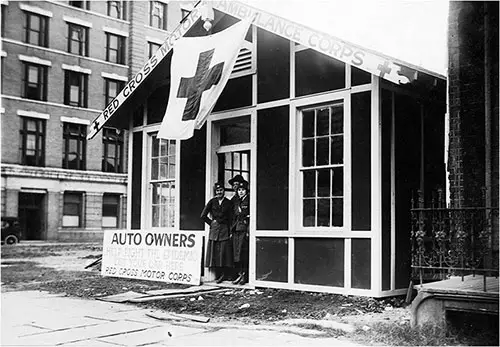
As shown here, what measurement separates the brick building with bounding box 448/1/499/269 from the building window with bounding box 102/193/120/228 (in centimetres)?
3096

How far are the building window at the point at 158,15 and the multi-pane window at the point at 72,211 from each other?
1145 cm

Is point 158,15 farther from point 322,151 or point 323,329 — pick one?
point 323,329

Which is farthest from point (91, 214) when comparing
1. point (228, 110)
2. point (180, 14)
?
point (228, 110)

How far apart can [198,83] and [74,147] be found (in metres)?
29.0

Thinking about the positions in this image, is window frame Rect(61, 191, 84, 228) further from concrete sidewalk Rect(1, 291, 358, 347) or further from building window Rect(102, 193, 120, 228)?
concrete sidewalk Rect(1, 291, 358, 347)

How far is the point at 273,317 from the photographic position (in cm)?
788

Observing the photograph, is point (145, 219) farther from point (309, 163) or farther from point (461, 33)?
point (461, 33)

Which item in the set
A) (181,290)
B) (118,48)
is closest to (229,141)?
(181,290)

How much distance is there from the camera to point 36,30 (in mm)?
35156

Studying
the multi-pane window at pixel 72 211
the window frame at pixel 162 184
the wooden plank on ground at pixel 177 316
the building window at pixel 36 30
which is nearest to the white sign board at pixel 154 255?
the window frame at pixel 162 184

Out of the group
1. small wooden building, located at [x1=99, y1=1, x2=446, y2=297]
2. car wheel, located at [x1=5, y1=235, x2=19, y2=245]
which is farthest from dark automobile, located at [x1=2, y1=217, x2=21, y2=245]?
small wooden building, located at [x1=99, y1=1, x2=446, y2=297]

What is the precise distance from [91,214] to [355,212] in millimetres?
29607

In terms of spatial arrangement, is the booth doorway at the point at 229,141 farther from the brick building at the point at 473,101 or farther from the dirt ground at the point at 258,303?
the brick building at the point at 473,101

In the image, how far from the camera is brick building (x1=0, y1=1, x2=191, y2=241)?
34500 millimetres
